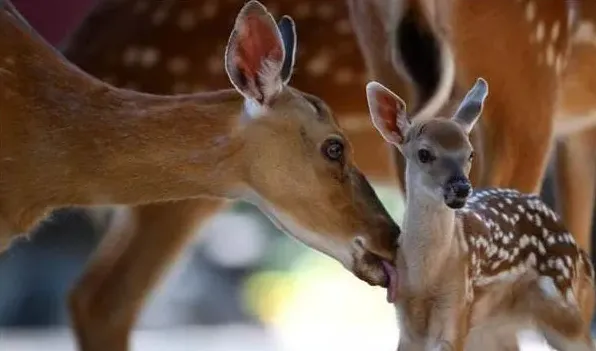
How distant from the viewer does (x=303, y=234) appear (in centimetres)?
69

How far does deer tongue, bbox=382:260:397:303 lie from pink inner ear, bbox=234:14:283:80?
0.44 ft

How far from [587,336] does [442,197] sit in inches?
6.9

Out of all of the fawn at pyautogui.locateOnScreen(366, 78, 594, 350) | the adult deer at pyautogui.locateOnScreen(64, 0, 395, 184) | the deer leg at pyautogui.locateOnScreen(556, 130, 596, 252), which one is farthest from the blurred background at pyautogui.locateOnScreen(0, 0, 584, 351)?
the fawn at pyautogui.locateOnScreen(366, 78, 594, 350)

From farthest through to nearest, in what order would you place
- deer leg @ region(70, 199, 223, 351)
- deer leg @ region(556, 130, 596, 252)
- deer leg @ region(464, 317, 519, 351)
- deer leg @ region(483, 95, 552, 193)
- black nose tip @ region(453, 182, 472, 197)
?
deer leg @ region(556, 130, 596, 252), deer leg @ region(70, 199, 223, 351), deer leg @ region(483, 95, 552, 193), deer leg @ region(464, 317, 519, 351), black nose tip @ region(453, 182, 472, 197)

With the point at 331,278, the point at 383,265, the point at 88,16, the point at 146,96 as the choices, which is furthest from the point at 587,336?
the point at 331,278

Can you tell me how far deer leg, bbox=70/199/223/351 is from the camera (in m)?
0.98

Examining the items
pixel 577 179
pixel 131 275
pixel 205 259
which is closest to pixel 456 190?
pixel 131 275

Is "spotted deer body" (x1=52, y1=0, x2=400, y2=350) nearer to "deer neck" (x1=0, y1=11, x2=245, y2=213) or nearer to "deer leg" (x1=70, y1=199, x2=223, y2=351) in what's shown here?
"deer leg" (x1=70, y1=199, x2=223, y2=351)

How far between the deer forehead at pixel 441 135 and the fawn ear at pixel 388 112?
1 centimetres

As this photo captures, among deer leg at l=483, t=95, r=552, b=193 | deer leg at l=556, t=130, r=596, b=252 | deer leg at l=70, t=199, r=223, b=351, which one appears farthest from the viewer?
deer leg at l=556, t=130, r=596, b=252

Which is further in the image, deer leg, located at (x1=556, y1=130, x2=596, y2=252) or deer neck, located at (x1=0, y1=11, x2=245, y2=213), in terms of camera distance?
deer leg, located at (x1=556, y1=130, x2=596, y2=252)

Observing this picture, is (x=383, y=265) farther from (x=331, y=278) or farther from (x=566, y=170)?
(x=331, y=278)

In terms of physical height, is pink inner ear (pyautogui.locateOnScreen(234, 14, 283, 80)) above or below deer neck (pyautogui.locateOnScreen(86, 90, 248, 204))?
above

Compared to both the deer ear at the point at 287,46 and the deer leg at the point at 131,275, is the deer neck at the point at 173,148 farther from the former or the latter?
the deer leg at the point at 131,275
